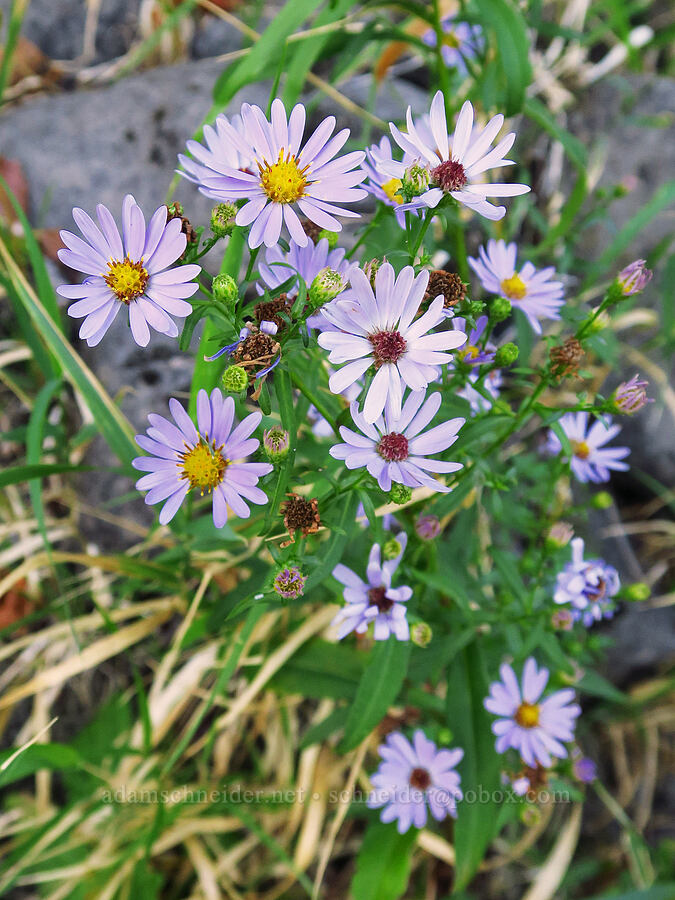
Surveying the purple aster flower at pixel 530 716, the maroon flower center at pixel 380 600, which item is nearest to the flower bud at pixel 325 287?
the maroon flower center at pixel 380 600

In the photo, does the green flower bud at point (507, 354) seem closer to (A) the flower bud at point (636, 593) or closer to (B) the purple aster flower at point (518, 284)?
(B) the purple aster flower at point (518, 284)

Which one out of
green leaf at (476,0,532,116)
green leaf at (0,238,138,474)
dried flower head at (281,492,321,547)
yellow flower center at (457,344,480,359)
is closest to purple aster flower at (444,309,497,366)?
yellow flower center at (457,344,480,359)

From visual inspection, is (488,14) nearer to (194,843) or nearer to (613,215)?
(613,215)

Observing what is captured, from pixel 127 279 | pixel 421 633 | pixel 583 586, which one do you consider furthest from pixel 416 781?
pixel 127 279

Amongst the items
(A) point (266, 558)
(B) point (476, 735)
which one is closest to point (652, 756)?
(B) point (476, 735)

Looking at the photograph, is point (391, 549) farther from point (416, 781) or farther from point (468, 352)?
point (416, 781)

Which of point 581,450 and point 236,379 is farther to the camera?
point 581,450
